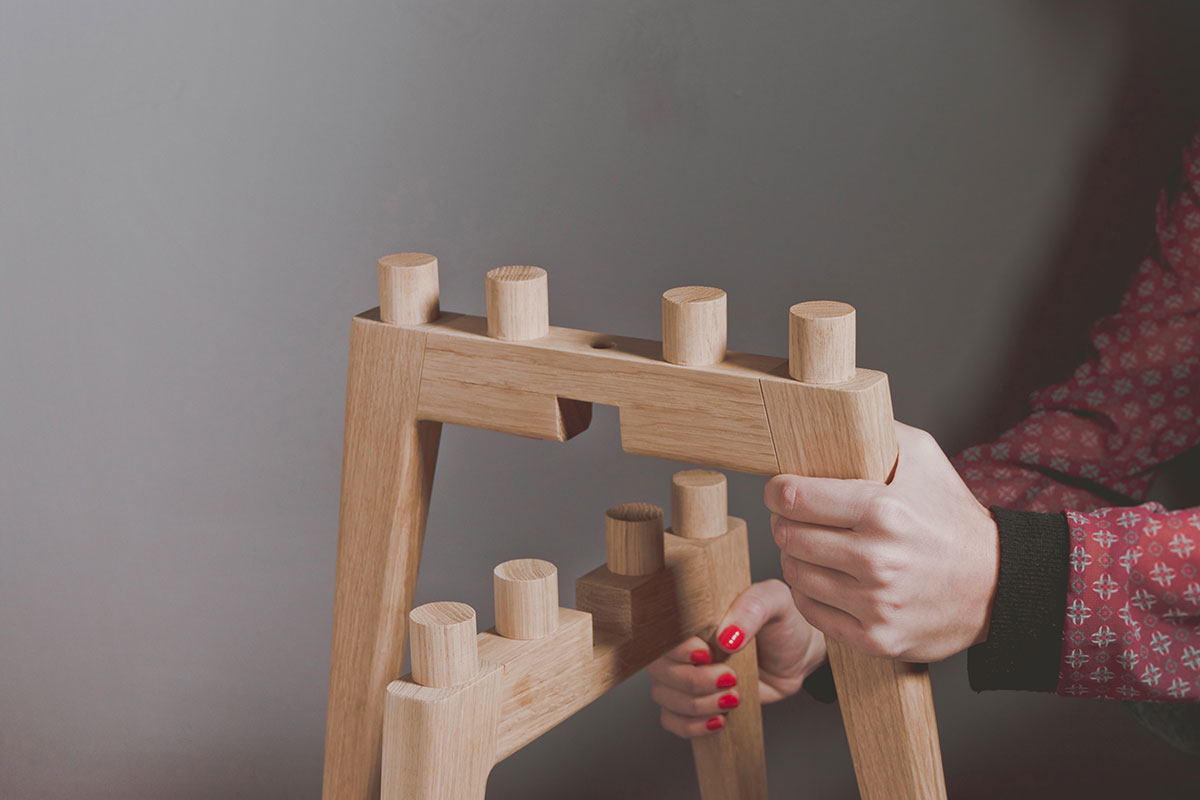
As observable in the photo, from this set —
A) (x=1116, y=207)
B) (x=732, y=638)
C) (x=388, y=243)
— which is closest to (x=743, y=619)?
(x=732, y=638)

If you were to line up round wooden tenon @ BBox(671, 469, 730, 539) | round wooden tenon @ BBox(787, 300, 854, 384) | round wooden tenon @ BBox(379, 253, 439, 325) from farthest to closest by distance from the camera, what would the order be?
round wooden tenon @ BBox(671, 469, 730, 539), round wooden tenon @ BBox(379, 253, 439, 325), round wooden tenon @ BBox(787, 300, 854, 384)

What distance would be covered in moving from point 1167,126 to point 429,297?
29.7 inches

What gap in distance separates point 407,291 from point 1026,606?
40cm

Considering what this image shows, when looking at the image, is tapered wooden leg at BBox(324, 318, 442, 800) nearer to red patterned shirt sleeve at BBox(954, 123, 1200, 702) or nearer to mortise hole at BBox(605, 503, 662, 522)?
mortise hole at BBox(605, 503, 662, 522)

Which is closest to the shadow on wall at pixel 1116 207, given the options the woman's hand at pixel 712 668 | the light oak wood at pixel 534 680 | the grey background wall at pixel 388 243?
the grey background wall at pixel 388 243

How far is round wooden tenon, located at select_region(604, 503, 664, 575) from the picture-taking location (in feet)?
2.56

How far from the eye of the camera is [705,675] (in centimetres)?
88

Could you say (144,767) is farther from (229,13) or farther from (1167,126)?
(1167,126)

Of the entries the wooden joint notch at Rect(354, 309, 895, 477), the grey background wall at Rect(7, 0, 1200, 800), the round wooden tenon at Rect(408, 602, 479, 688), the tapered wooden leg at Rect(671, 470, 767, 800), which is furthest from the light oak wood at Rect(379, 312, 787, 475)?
the grey background wall at Rect(7, 0, 1200, 800)

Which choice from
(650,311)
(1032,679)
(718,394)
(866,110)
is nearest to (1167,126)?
(866,110)

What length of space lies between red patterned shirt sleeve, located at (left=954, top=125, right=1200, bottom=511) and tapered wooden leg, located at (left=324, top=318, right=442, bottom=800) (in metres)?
0.57

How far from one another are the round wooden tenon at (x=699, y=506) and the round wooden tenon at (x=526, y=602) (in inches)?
6.9

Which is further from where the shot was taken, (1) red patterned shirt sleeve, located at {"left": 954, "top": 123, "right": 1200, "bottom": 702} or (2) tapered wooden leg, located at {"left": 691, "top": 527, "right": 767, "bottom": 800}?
(1) red patterned shirt sleeve, located at {"left": 954, "top": 123, "right": 1200, "bottom": 702}

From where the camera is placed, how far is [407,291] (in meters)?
0.70
